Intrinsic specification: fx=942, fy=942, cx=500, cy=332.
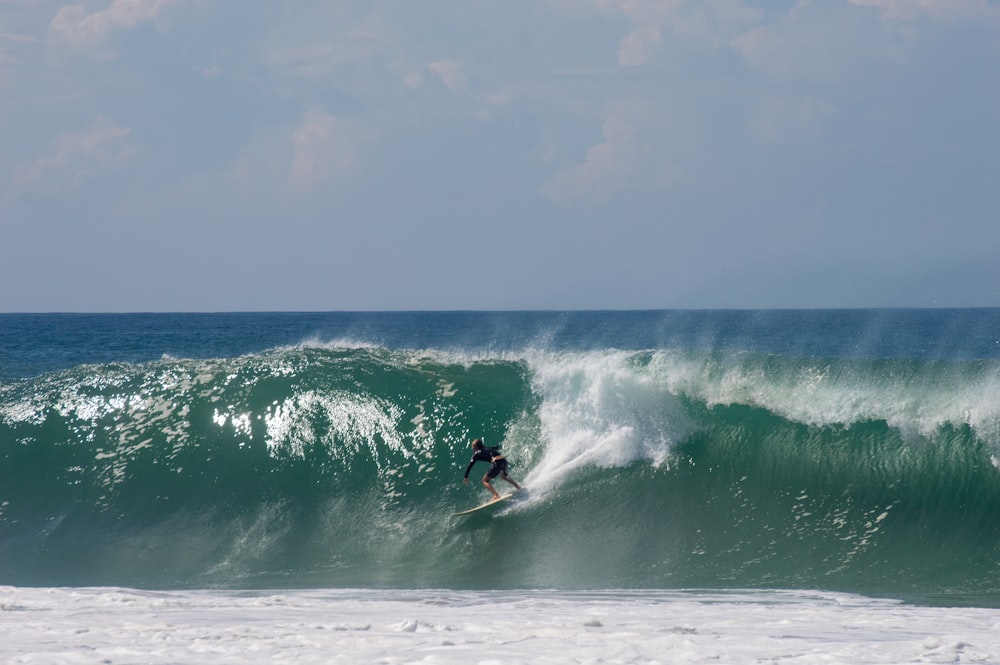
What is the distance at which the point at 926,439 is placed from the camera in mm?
12922

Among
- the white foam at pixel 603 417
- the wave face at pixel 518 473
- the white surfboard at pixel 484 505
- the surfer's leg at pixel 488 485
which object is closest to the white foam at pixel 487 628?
the wave face at pixel 518 473

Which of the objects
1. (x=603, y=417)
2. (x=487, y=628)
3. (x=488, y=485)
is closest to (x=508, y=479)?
(x=488, y=485)

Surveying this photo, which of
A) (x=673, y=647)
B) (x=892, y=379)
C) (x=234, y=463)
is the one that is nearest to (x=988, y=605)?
(x=673, y=647)

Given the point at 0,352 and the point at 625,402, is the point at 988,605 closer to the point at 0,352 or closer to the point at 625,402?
the point at 625,402

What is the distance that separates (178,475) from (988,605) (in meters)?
10.1

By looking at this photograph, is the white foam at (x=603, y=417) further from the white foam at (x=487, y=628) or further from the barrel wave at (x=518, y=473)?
the white foam at (x=487, y=628)

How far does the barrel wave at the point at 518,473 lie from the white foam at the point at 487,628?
1244 millimetres

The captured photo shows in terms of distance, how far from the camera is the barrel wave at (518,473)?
10375 millimetres

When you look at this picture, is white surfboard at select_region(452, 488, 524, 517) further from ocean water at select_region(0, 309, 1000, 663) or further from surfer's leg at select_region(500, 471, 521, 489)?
surfer's leg at select_region(500, 471, 521, 489)

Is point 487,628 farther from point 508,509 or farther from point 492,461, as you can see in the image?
point 492,461

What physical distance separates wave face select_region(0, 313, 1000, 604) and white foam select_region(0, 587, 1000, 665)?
120 cm

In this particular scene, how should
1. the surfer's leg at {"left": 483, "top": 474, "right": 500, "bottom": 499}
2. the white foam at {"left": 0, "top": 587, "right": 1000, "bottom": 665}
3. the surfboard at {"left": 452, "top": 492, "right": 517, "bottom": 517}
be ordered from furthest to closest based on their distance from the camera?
1. the surfer's leg at {"left": 483, "top": 474, "right": 500, "bottom": 499}
2. the surfboard at {"left": 452, "top": 492, "right": 517, "bottom": 517}
3. the white foam at {"left": 0, "top": 587, "right": 1000, "bottom": 665}

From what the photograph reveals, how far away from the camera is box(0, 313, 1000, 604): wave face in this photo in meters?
10.4

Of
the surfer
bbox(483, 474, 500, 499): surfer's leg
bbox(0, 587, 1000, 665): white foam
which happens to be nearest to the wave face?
bbox(483, 474, 500, 499): surfer's leg
